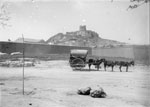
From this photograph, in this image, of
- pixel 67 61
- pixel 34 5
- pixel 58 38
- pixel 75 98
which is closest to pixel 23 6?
pixel 34 5

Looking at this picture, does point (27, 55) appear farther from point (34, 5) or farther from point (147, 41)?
point (147, 41)

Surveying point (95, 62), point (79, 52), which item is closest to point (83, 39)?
point (79, 52)

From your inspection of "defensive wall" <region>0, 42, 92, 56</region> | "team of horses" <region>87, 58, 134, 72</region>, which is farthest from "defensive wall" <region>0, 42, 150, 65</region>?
"team of horses" <region>87, 58, 134, 72</region>

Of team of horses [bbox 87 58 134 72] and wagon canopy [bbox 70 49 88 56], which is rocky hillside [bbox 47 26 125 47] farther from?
team of horses [bbox 87 58 134 72]

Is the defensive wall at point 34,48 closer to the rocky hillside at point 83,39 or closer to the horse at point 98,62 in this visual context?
the rocky hillside at point 83,39

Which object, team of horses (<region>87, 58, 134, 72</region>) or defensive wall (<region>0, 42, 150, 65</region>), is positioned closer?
defensive wall (<region>0, 42, 150, 65</region>)

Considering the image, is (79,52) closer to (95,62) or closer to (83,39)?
(83,39)
